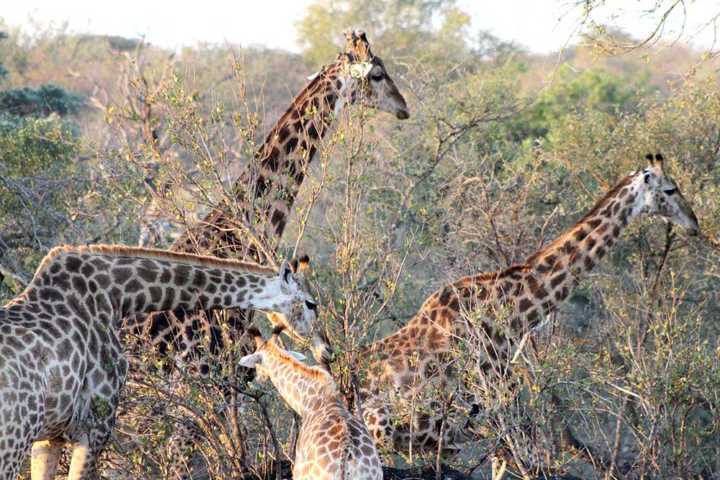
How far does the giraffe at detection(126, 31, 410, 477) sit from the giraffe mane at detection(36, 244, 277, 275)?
17 centimetres

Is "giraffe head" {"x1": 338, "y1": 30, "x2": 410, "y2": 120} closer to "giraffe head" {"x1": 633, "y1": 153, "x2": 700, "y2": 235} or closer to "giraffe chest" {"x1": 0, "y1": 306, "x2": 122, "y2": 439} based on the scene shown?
"giraffe head" {"x1": 633, "y1": 153, "x2": 700, "y2": 235}

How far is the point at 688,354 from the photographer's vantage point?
6387 mm

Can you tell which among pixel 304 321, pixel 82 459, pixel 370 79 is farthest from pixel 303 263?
pixel 370 79

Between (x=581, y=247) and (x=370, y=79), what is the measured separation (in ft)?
6.63

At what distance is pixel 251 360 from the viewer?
6051mm

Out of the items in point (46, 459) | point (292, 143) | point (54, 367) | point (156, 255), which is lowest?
point (46, 459)

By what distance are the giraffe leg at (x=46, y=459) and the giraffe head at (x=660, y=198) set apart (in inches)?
160

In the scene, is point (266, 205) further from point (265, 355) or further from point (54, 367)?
point (54, 367)

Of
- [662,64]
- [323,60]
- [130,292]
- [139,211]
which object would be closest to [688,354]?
[130,292]

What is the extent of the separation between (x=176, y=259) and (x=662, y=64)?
24170mm

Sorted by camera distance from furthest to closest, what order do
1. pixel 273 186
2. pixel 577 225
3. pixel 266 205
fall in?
pixel 577 225 < pixel 266 205 < pixel 273 186

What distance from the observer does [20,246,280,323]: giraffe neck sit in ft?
17.3

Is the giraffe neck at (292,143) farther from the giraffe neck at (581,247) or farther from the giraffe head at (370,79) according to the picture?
the giraffe neck at (581,247)

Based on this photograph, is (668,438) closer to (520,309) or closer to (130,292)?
(520,309)
